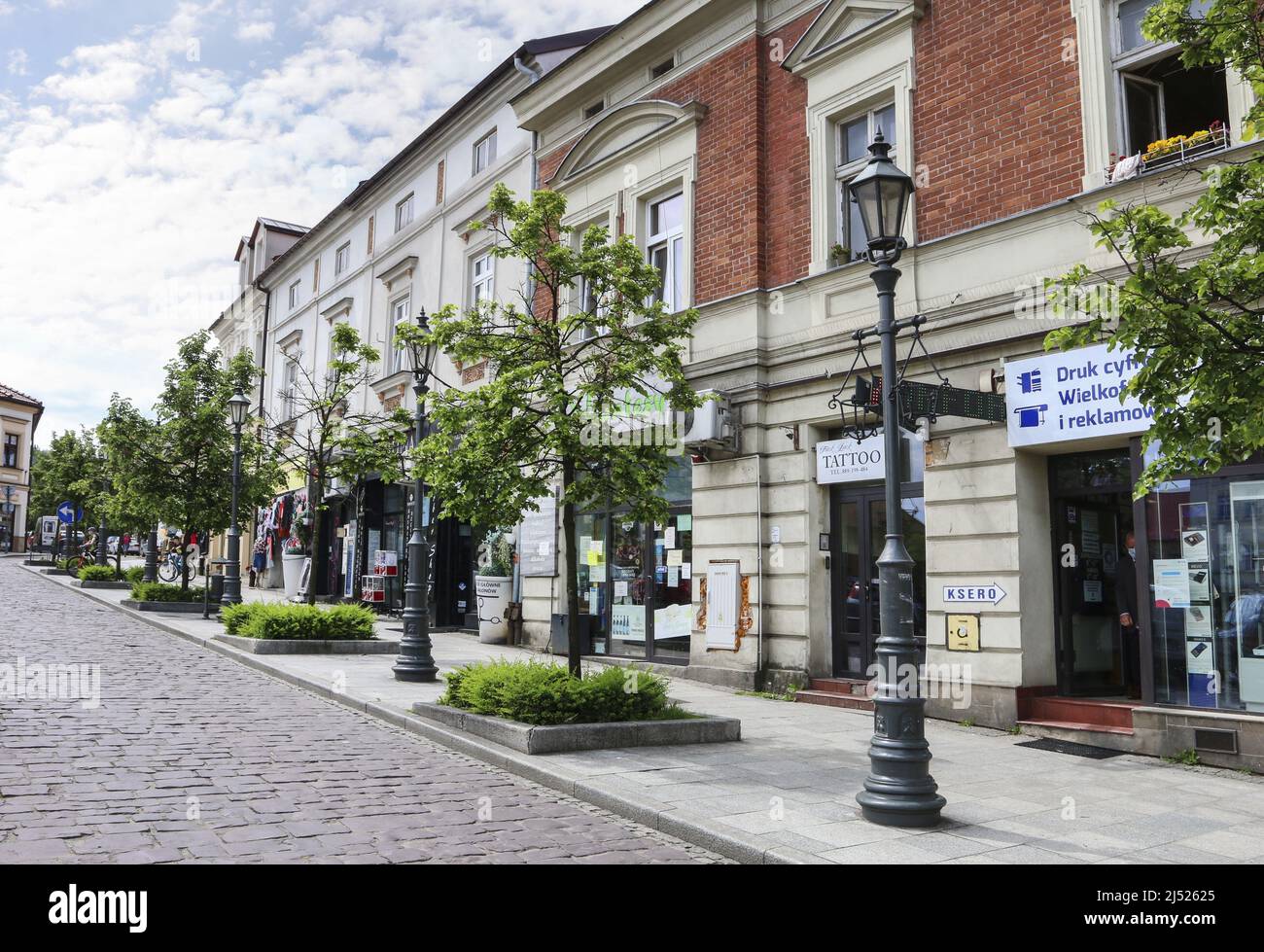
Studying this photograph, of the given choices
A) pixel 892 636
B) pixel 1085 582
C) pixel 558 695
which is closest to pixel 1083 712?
pixel 1085 582

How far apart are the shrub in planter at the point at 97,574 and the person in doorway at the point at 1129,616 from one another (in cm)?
2995

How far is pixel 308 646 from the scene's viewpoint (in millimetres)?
15656

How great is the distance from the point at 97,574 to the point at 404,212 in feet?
52.2

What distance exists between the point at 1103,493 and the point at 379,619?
17695 millimetres

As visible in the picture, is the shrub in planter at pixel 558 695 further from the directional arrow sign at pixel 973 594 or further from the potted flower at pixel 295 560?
the potted flower at pixel 295 560

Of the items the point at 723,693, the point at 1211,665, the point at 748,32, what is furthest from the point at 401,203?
the point at 1211,665

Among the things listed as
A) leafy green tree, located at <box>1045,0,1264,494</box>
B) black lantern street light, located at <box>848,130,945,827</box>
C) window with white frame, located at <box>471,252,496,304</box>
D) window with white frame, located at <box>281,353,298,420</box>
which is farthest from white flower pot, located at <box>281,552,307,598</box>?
leafy green tree, located at <box>1045,0,1264,494</box>

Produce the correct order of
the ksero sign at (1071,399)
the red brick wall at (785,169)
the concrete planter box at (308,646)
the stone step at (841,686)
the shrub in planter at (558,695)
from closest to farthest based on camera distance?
1. the shrub in planter at (558,695)
2. the ksero sign at (1071,399)
3. the stone step at (841,686)
4. the red brick wall at (785,169)
5. the concrete planter box at (308,646)

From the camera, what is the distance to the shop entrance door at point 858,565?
40.4 ft

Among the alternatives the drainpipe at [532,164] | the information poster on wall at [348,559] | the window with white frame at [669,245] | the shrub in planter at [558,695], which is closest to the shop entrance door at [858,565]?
the shrub in planter at [558,695]

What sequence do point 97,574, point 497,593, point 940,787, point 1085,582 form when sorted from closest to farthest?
1. point 940,787
2. point 1085,582
3. point 497,593
4. point 97,574

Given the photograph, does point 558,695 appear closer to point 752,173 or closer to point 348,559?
point 752,173

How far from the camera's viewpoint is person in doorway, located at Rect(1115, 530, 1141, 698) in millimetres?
10086

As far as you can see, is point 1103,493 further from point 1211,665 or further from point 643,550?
point 643,550
